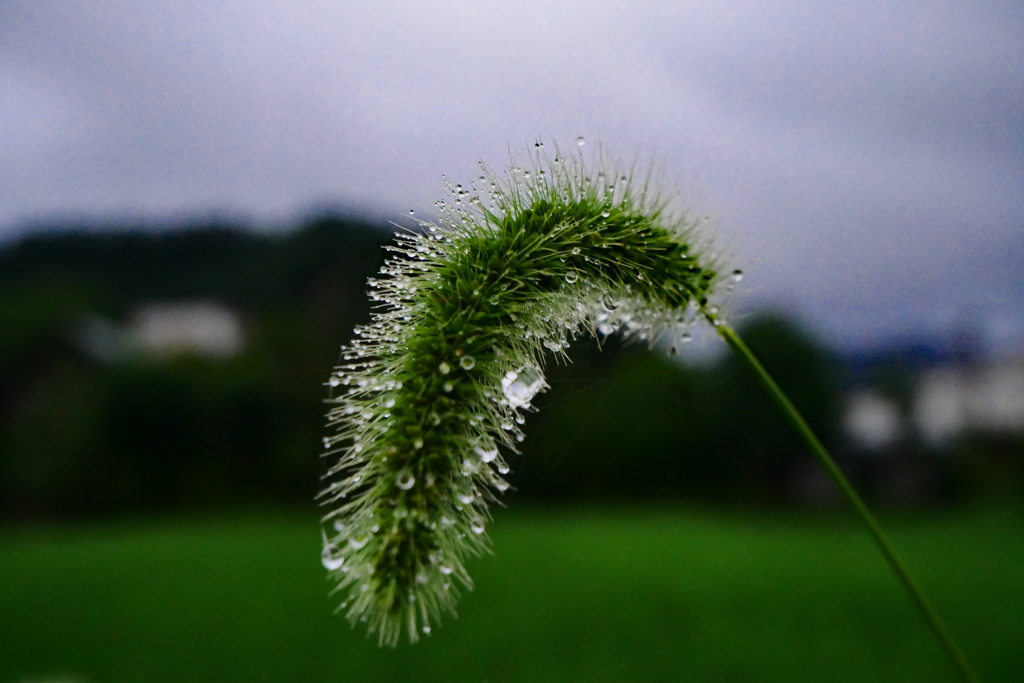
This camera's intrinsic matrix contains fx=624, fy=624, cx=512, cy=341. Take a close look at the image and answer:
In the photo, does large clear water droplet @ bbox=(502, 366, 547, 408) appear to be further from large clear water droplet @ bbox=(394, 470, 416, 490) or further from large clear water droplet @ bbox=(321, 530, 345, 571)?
large clear water droplet @ bbox=(321, 530, 345, 571)

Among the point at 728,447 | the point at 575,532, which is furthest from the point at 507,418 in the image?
the point at 575,532

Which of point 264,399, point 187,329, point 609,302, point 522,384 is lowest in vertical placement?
point 522,384

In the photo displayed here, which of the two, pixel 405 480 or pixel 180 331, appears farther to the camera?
pixel 180 331

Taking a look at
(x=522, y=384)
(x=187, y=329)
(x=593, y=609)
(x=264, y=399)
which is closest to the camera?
(x=522, y=384)

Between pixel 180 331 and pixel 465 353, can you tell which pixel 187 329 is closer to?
pixel 180 331

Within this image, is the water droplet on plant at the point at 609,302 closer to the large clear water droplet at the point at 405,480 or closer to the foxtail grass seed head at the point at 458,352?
the foxtail grass seed head at the point at 458,352

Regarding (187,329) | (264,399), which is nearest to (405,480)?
(264,399)

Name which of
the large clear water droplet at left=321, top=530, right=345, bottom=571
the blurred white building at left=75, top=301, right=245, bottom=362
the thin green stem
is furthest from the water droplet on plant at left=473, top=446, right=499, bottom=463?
the blurred white building at left=75, top=301, right=245, bottom=362
